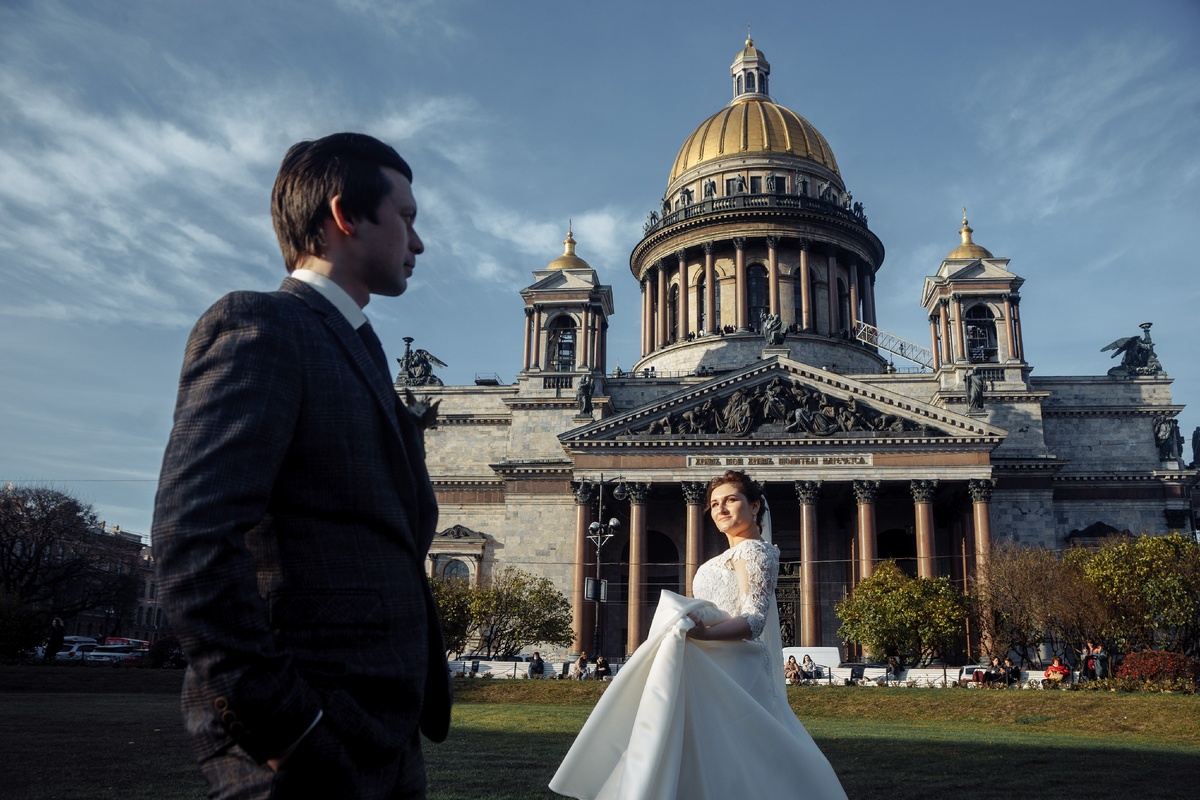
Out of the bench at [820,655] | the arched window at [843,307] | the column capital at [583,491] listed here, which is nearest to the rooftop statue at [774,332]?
the column capital at [583,491]

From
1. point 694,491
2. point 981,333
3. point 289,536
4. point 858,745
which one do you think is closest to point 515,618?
point 694,491

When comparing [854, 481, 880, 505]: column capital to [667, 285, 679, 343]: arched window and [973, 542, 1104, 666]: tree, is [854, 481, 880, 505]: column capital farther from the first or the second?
[667, 285, 679, 343]: arched window

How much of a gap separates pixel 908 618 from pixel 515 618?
15.7 meters

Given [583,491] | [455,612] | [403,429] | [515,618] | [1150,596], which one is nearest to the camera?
[403,429]

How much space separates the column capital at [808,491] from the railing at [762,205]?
21477 mm

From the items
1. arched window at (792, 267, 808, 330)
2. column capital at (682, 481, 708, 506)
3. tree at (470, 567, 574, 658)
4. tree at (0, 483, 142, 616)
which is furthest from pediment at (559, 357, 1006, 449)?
tree at (0, 483, 142, 616)

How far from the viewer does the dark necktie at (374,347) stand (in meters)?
3.35

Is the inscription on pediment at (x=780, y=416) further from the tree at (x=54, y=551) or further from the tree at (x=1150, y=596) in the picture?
the tree at (x=54, y=551)

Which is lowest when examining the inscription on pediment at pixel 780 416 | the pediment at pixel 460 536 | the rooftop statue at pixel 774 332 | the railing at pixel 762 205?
the pediment at pixel 460 536

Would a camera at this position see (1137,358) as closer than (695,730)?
No

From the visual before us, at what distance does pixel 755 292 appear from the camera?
60.4 metres

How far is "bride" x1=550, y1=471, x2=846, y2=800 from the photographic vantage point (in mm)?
5762

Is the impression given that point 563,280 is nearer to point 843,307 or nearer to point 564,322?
point 564,322

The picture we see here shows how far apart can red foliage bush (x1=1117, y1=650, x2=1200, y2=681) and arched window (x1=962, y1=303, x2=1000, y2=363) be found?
24906mm
